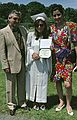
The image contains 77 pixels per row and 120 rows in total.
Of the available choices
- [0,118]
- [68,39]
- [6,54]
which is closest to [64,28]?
[68,39]

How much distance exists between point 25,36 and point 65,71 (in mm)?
1059

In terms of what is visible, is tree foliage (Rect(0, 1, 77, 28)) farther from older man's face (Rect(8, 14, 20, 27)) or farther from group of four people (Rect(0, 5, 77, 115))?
older man's face (Rect(8, 14, 20, 27))

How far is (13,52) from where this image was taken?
5578 millimetres

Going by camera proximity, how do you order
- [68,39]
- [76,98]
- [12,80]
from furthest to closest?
[76,98] → [12,80] → [68,39]

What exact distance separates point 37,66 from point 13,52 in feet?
1.88

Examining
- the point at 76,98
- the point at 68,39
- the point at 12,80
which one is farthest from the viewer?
the point at 76,98

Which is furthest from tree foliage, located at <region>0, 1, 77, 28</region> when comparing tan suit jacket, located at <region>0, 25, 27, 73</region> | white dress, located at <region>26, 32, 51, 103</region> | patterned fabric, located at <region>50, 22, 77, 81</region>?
tan suit jacket, located at <region>0, 25, 27, 73</region>

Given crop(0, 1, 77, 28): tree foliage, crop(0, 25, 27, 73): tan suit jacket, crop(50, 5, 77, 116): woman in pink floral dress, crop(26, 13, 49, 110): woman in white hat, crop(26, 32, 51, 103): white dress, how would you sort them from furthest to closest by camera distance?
1. crop(0, 1, 77, 28): tree foliage
2. crop(26, 32, 51, 103): white dress
3. crop(26, 13, 49, 110): woman in white hat
4. crop(0, 25, 27, 73): tan suit jacket
5. crop(50, 5, 77, 116): woman in pink floral dress

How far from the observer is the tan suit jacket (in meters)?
5.53

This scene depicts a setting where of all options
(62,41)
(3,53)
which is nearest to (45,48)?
(62,41)

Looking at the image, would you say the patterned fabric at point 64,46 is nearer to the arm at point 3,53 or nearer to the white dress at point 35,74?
the white dress at point 35,74

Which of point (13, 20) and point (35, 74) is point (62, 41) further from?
point (13, 20)

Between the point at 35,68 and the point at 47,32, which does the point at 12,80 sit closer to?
the point at 35,68

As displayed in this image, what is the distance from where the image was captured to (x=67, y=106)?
5863 millimetres
